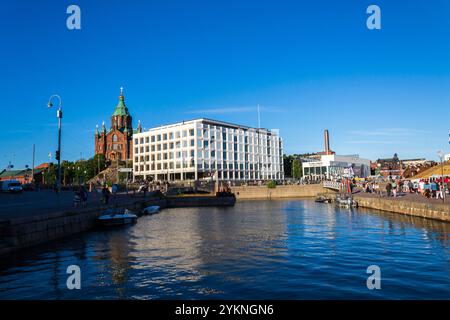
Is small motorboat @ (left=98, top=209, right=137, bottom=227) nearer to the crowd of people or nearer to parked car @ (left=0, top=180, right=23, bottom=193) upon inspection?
parked car @ (left=0, top=180, right=23, bottom=193)

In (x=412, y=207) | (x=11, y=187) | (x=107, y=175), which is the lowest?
(x=412, y=207)

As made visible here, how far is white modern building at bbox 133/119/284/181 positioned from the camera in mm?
113188

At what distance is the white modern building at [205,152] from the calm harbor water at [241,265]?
78.2 m

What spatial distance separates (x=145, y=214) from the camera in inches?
2143

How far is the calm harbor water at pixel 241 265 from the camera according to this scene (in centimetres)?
1330

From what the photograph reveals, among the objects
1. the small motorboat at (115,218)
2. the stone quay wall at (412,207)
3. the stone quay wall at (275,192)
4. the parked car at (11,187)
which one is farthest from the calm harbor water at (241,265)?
the stone quay wall at (275,192)

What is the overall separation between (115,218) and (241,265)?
2310 cm

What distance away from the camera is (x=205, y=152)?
4459 inches

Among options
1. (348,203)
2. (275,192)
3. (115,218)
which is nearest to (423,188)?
(348,203)

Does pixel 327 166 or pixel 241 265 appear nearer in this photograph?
pixel 241 265

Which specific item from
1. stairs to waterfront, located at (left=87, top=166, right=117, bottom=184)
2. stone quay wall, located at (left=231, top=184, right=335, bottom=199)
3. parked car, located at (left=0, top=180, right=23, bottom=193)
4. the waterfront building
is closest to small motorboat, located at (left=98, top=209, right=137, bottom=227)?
parked car, located at (left=0, top=180, right=23, bottom=193)

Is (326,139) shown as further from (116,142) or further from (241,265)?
(241,265)

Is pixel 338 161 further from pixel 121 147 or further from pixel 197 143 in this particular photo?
pixel 121 147
